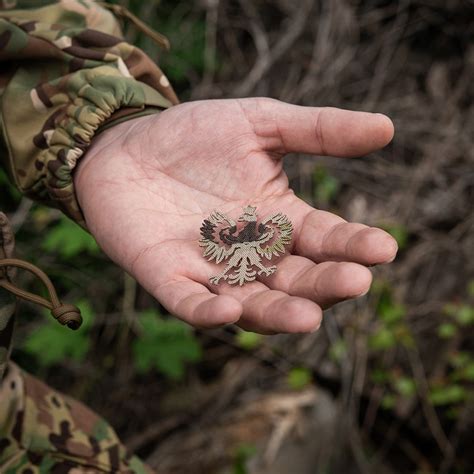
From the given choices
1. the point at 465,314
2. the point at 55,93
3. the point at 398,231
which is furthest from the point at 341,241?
the point at 398,231

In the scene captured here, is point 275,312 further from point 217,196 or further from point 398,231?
point 398,231

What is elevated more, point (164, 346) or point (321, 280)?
point (321, 280)

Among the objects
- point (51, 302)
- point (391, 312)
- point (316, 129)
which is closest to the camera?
point (51, 302)

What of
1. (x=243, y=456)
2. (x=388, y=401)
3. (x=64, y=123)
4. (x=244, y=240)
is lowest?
(x=243, y=456)

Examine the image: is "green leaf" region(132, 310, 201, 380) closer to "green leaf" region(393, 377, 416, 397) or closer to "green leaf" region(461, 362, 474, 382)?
"green leaf" region(393, 377, 416, 397)

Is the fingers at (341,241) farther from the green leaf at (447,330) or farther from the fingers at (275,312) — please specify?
the green leaf at (447,330)

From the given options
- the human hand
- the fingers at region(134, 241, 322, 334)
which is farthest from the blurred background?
the fingers at region(134, 241, 322, 334)

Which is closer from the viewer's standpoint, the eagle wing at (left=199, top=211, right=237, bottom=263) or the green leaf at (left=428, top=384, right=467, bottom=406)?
the eagle wing at (left=199, top=211, right=237, bottom=263)
